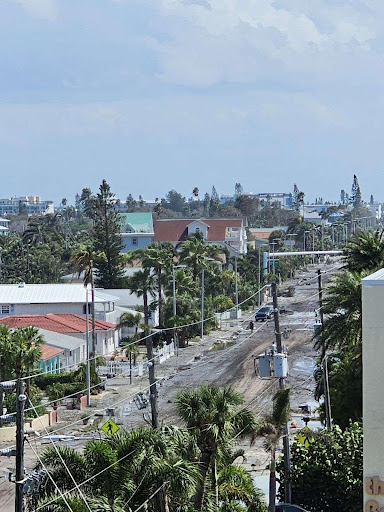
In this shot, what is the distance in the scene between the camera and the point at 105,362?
208 feet

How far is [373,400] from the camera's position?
20.2 meters

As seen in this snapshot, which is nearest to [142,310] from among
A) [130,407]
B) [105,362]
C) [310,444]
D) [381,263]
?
[105,362]

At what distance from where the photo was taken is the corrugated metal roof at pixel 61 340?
62.8 m

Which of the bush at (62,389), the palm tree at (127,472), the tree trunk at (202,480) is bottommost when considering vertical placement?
A: the bush at (62,389)

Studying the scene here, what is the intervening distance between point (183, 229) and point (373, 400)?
12344cm

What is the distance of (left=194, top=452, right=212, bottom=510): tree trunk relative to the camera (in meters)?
25.5

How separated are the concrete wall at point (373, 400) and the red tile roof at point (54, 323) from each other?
160 ft

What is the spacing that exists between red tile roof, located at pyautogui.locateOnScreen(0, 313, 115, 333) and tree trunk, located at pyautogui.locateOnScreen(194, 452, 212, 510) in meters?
41.8

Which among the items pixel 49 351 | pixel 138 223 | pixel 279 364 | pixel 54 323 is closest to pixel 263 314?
pixel 54 323

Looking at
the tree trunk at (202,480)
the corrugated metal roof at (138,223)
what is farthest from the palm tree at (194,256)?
the corrugated metal roof at (138,223)

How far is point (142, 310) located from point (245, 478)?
5465 centimetres

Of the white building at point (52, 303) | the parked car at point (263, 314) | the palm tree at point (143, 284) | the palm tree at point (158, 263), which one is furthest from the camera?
the parked car at point (263, 314)

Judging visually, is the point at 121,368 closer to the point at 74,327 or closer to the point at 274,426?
the point at 74,327

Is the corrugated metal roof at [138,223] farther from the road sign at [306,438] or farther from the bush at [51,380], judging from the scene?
the road sign at [306,438]
